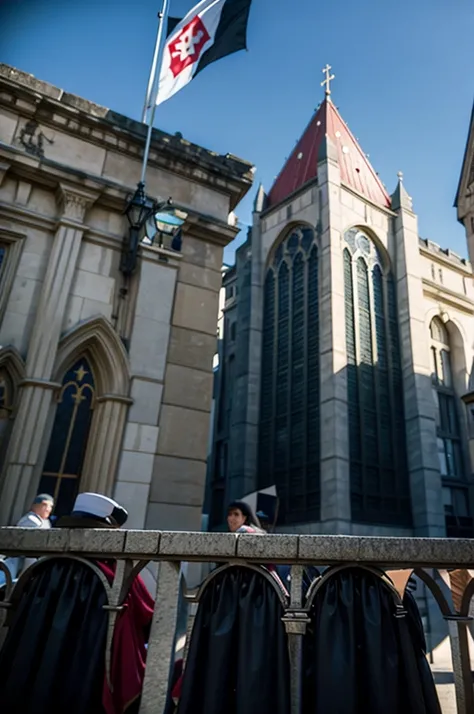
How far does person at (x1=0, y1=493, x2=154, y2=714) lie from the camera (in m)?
2.31

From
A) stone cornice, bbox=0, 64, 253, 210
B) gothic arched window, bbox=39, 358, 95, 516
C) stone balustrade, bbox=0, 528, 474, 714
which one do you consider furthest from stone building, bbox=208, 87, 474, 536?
stone balustrade, bbox=0, 528, 474, 714

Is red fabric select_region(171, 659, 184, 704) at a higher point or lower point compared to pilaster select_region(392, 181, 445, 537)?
lower

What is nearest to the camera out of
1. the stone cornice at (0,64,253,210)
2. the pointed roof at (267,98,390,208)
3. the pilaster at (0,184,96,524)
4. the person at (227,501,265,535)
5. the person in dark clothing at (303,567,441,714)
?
the person in dark clothing at (303,567,441,714)

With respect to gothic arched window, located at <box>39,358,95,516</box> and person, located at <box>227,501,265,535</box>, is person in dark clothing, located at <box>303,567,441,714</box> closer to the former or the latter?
person, located at <box>227,501,265,535</box>

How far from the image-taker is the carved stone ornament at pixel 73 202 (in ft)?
23.5

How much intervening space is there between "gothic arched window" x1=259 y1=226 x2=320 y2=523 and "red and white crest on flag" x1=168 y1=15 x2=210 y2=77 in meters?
17.5

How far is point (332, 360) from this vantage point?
2314cm

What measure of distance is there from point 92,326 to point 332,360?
17564 millimetres

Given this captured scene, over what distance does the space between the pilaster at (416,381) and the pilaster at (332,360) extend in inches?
168

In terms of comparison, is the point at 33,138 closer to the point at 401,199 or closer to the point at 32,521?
the point at 32,521

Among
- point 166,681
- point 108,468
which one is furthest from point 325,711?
point 108,468

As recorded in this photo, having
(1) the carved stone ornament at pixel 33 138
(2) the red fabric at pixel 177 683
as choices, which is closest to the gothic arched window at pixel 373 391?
(1) the carved stone ornament at pixel 33 138

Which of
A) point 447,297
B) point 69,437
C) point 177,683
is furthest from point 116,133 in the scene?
point 447,297

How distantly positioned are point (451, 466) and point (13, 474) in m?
25.9
